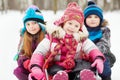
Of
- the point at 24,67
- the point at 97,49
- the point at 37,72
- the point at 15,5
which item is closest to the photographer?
the point at 37,72

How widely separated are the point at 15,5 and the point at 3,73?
20.7 feet

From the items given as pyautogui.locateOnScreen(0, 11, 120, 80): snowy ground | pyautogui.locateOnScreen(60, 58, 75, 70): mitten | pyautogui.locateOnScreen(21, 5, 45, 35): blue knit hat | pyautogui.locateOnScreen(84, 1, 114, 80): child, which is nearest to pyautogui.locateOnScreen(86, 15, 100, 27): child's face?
pyautogui.locateOnScreen(84, 1, 114, 80): child

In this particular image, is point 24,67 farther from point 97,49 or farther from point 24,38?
point 97,49

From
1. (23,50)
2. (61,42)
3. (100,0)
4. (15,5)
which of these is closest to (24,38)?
(23,50)

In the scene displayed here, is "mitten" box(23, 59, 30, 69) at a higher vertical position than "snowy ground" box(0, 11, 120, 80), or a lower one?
higher

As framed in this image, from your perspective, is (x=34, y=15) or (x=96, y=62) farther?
(x=34, y=15)

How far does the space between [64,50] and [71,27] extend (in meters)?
0.23

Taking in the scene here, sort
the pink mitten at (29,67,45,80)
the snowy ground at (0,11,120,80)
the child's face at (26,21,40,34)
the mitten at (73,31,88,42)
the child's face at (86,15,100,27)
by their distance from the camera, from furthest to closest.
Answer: the snowy ground at (0,11,120,80) < the child's face at (86,15,100,27) < the child's face at (26,21,40,34) < the mitten at (73,31,88,42) < the pink mitten at (29,67,45,80)

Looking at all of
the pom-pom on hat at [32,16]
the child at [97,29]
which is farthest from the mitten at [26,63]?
the child at [97,29]

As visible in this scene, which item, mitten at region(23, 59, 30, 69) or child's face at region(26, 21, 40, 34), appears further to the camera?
child's face at region(26, 21, 40, 34)

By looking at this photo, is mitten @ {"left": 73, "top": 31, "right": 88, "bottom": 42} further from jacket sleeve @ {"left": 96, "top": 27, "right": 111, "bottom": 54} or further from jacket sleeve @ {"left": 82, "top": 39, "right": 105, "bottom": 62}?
jacket sleeve @ {"left": 96, "top": 27, "right": 111, "bottom": 54}

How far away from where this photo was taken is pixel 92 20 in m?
5.08

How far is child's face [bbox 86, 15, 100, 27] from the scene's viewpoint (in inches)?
199

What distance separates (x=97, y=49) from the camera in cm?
454
